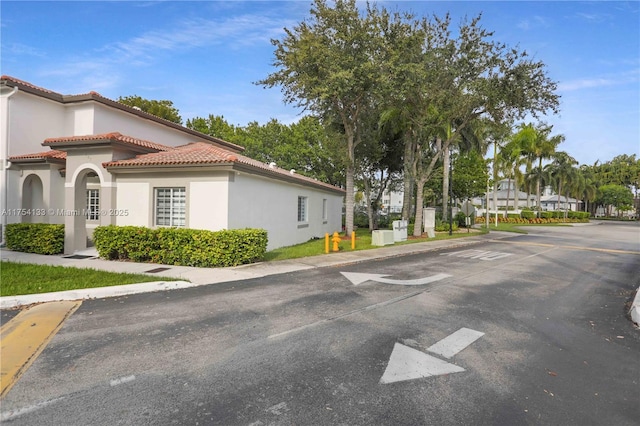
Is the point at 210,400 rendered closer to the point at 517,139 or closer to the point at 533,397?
the point at 533,397

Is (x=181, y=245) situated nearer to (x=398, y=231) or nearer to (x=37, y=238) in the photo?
(x=37, y=238)

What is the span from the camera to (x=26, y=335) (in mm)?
5371

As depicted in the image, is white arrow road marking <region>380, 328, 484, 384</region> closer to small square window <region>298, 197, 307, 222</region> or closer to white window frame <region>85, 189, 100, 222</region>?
small square window <region>298, 197, 307, 222</region>

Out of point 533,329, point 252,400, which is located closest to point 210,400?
point 252,400

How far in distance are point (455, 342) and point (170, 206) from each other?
10.9m

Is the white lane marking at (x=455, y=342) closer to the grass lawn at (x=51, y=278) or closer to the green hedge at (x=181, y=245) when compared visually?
the grass lawn at (x=51, y=278)


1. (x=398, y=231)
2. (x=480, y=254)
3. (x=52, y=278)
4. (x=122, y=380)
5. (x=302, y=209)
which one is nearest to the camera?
(x=122, y=380)

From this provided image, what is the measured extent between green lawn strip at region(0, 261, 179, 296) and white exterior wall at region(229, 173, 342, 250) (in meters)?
4.06

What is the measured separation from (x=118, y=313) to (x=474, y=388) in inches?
234

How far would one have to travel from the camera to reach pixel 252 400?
3.63 meters

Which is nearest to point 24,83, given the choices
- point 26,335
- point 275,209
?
point 275,209

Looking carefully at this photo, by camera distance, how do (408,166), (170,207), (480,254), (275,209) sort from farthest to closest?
1. (408,166)
2. (480,254)
3. (275,209)
4. (170,207)

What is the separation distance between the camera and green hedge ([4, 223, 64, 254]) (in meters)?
13.2

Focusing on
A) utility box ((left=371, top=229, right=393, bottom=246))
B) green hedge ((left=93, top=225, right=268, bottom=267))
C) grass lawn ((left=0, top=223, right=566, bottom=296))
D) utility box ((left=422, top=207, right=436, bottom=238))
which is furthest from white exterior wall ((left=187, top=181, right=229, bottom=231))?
utility box ((left=422, top=207, right=436, bottom=238))
